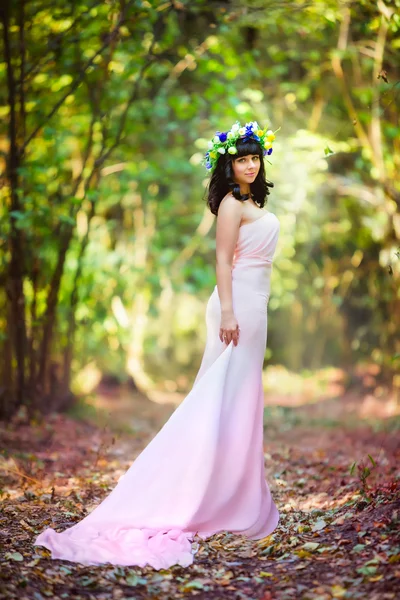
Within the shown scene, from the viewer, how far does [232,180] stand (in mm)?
3854

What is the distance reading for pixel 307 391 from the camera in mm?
12992

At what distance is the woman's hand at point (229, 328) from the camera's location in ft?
12.3

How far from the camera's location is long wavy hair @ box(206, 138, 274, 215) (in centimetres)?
382

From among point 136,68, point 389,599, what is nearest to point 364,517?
point 389,599

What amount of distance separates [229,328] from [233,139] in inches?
41.7

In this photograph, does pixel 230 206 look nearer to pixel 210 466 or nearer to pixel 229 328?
pixel 229 328

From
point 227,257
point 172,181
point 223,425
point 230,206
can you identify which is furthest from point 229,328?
point 172,181

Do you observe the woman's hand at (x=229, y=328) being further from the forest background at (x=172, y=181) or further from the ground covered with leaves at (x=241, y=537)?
the forest background at (x=172, y=181)

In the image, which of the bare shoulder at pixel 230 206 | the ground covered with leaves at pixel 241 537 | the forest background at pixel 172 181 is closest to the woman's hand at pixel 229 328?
the bare shoulder at pixel 230 206

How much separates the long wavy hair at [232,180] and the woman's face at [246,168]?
22 mm

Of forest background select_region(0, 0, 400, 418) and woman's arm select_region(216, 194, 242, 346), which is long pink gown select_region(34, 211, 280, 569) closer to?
woman's arm select_region(216, 194, 242, 346)

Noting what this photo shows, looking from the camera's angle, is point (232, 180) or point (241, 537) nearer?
point (241, 537)

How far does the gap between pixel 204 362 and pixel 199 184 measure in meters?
7.23

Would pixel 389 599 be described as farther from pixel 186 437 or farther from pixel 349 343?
pixel 349 343
